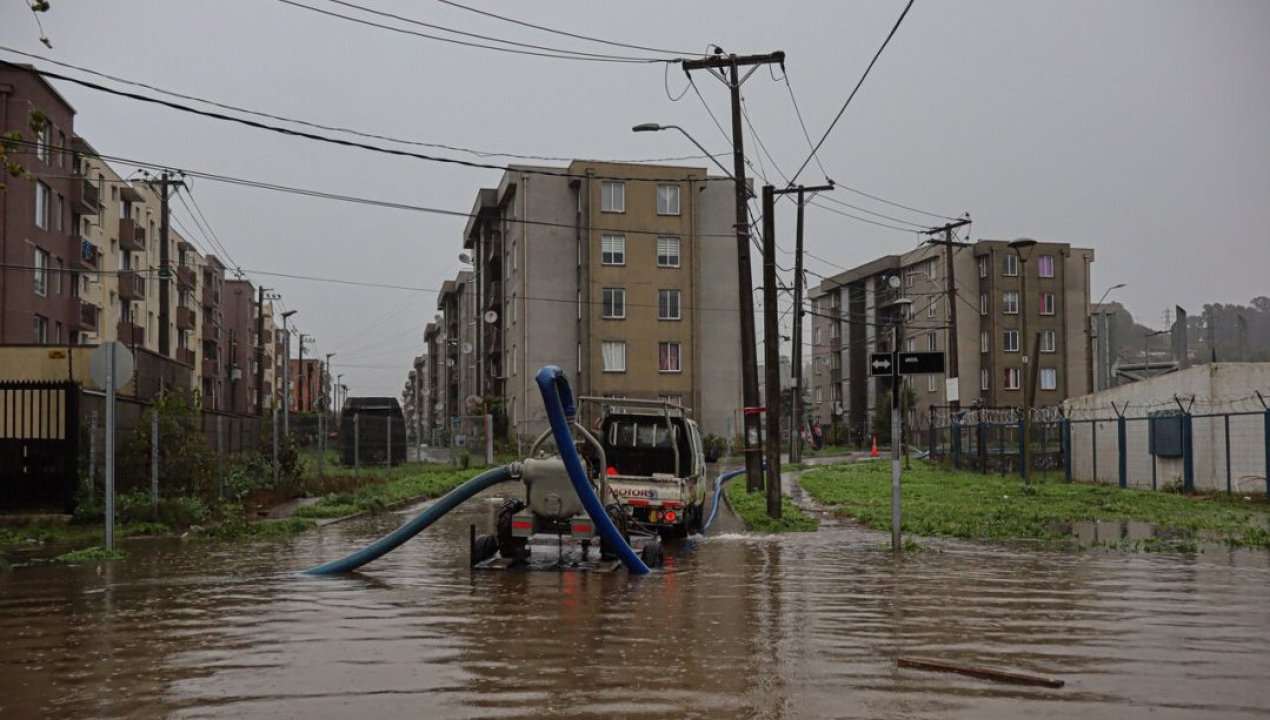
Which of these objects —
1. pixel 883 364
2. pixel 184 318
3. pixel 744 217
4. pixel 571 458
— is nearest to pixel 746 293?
pixel 744 217

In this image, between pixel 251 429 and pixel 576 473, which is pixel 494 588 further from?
pixel 251 429

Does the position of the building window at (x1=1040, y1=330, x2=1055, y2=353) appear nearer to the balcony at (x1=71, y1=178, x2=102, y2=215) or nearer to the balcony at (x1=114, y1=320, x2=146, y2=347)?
the balcony at (x1=114, y1=320, x2=146, y2=347)

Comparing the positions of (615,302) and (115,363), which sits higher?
(615,302)

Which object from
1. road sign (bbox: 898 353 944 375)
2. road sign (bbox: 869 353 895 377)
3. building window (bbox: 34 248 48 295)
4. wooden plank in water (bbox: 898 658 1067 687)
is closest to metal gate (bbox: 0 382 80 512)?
road sign (bbox: 869 353 895 377)

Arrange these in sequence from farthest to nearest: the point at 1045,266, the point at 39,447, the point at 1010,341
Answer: the point at 1045,266, the point at 1010,341, the point at 39,447

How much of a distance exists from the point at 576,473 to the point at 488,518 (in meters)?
10.8

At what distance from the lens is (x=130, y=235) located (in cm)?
6184

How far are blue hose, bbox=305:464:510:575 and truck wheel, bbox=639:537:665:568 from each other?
193 centimetres

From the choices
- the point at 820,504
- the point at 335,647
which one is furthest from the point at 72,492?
the point at 820,504

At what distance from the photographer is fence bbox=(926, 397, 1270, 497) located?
25828mm

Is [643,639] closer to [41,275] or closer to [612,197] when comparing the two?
[41,275]

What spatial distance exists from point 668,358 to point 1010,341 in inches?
1118

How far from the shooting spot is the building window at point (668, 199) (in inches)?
2199

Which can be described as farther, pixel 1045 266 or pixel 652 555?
pixel 1045 266
